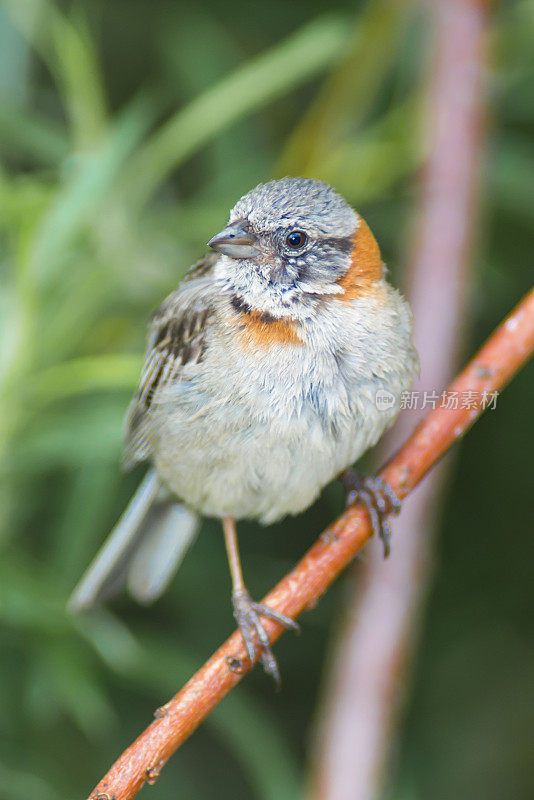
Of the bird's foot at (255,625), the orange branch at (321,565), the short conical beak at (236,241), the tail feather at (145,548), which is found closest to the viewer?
the orange branch at (321,565)

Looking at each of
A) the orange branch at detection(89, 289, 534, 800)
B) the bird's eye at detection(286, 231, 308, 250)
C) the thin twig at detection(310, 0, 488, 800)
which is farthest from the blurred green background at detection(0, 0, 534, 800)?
the orange branch at detection(89, 289, 534, 800)

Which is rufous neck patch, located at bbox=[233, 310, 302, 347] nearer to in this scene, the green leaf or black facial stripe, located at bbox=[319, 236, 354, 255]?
black facial stripe, located at bbox=[319, 236, 354, 255]

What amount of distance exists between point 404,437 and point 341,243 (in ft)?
2.70

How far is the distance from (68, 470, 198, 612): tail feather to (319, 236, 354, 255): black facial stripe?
0.98 m

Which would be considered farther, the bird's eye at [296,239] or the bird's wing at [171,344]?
the bird's wing at [171,344]

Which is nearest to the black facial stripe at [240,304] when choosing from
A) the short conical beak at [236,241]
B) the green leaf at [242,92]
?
the short conical beak at [236,241]

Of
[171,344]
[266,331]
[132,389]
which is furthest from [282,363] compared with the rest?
[132,389]

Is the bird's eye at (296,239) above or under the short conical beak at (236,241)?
under

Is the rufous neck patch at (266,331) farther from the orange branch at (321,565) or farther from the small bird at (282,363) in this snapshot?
the orange branch at (321,565)

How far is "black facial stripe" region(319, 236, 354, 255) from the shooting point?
8.70 ft

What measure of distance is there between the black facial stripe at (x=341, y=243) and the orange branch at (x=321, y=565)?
0.54m

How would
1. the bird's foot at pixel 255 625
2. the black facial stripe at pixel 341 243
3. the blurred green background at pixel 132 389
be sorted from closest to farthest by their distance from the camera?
the bird's foot at pixel 255 625, the black facial stripe at pixel 341 243, the blurred green background at pixel 132 389

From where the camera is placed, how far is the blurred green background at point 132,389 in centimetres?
292

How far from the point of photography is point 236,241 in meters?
2.54
